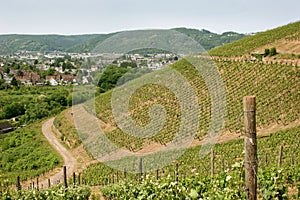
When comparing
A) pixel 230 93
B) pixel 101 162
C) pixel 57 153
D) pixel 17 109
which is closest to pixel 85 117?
pixel 101 162

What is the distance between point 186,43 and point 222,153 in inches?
409

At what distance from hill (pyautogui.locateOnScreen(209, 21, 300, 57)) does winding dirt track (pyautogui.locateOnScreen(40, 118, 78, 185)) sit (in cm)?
2289

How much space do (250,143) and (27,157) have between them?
109 ft

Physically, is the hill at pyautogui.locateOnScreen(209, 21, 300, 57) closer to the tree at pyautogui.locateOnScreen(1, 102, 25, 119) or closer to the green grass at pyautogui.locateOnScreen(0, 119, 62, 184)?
the green grass at pyautogui.locateOnScreen(0, 119, 62, 184)

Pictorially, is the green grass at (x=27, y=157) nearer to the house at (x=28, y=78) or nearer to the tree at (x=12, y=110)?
the tree at (x=12, y=110)

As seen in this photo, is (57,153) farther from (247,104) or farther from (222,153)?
(247,104)

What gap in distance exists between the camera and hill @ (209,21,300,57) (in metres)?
37.3

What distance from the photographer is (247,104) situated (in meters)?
3.60

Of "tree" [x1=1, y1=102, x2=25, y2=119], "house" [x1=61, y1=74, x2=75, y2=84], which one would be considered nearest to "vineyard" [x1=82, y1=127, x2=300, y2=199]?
"tree" [x1=1, y1=102, x2=25, y2=119]

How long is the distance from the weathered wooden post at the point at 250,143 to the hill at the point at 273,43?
3332cm

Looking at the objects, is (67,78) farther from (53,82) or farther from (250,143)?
(250,143)

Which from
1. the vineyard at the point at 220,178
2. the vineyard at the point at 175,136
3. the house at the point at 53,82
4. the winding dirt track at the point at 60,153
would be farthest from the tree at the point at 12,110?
the vineyard at the point at 220,178

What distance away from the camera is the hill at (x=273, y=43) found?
3734 centimetres

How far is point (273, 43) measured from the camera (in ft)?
133
